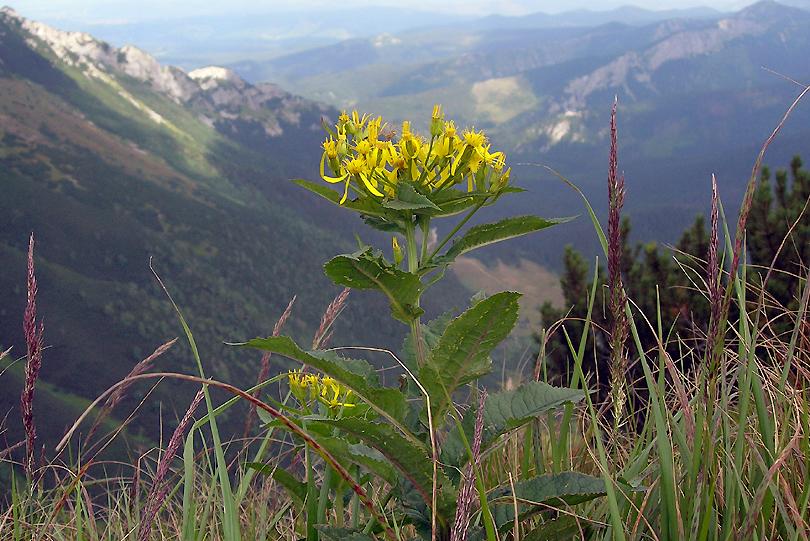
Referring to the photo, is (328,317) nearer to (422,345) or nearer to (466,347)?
(422,345)

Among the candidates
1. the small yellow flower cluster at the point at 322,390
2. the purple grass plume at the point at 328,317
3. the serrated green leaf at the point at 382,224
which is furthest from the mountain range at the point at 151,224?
the serrated green leaf at the point at 382,224

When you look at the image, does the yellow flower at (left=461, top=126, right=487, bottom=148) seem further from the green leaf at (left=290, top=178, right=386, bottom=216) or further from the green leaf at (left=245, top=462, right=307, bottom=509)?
the green leaf at (left=245, top=462, right=307, bottom=509)

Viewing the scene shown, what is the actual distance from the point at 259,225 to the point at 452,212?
117 metres

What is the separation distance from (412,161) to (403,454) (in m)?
1.04

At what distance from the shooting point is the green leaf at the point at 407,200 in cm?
167

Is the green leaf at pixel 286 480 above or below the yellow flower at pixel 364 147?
below

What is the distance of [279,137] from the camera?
182125mm

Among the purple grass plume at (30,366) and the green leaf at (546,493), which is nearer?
the green leaf at (546,493)

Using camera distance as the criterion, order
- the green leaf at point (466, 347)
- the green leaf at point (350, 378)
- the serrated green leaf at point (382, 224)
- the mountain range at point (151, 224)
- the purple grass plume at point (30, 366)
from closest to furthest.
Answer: the green leaf at point (350, 378), the green leaf at point (466, 347), the serrated green leaf at point (382, 224), the purple grass plume at point (30, 366), the mountain range at point (151, 224)

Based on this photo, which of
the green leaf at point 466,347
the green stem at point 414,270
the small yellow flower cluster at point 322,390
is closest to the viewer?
the green leaf at point 466,347

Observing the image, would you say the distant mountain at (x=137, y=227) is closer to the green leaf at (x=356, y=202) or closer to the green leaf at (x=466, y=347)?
the green leaf at (x=356, y=202)

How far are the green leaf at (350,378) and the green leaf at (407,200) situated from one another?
1.77ft

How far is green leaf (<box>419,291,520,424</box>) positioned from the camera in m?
1.65

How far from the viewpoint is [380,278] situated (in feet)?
5.61
